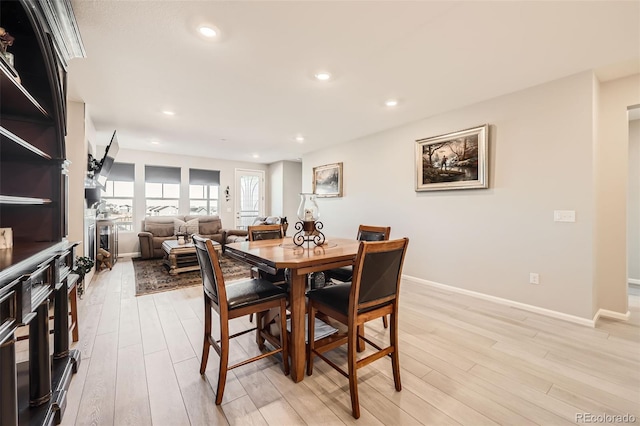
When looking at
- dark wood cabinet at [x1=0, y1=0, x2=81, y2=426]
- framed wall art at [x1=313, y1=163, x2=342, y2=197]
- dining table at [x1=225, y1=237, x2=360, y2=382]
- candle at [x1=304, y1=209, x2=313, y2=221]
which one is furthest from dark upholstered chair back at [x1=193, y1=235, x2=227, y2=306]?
framed wall art at [x1=313, y1=163, x2=342, y2=197]

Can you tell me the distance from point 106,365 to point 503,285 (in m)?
3.94

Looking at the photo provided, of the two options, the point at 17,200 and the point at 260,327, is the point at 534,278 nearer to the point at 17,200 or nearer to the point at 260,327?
the point at 260,327

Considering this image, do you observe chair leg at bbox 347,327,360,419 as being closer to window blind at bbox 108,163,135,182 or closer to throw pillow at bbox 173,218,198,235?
throw pillow at bbox 173,218,198,235

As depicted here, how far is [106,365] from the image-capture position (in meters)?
1.95

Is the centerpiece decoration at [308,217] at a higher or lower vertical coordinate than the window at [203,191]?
lower

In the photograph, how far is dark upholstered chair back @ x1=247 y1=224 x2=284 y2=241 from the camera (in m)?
2.81

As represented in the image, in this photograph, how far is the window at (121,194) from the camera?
6.14 meters

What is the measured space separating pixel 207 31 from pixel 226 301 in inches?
78.1

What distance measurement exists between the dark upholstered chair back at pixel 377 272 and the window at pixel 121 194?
262 inches

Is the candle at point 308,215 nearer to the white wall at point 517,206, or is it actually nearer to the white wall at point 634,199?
the white wall at point 517,206

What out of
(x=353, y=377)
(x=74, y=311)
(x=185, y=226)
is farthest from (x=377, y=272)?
(x=185, y=226)

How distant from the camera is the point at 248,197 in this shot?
8164 mm

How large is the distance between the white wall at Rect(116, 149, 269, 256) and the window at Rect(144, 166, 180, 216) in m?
0.11

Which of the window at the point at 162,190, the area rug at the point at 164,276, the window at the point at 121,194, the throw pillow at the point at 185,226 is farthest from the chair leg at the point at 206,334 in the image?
the window at the point at 162,190
